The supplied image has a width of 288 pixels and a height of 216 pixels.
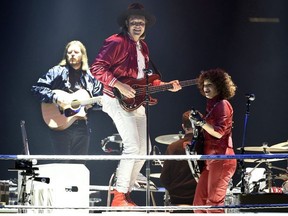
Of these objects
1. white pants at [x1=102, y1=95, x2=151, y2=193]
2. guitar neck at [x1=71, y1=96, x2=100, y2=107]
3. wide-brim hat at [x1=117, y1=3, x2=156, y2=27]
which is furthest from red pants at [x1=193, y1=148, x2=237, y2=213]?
wide-brim hat at [x1=117, y1=3, x2=156, y2=27]

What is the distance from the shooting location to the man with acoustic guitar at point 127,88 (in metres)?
8.21

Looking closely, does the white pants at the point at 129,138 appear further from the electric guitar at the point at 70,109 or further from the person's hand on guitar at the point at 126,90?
the electric guitar at the point at 70,109

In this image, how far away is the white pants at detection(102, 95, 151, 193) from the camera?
8.19 m

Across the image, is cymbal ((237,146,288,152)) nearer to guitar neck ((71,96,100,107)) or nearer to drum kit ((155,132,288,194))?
drum kit ((155,132,288,194))

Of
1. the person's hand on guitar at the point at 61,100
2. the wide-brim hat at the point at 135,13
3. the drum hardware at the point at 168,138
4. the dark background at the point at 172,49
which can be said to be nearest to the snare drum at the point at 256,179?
the dark background at the point at 172,49

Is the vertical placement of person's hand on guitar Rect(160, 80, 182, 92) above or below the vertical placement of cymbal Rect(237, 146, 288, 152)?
above

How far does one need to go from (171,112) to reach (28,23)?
224 cm

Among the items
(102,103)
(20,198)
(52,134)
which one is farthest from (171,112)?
(20,198)

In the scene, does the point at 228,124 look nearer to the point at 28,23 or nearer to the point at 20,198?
the point at 20,198

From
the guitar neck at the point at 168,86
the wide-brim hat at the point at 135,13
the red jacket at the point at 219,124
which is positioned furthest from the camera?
the wide-brim hat at the point at 135,13

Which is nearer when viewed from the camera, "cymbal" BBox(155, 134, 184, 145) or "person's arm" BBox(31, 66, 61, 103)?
"cymbal" BBox(155, 134, 184, 145)

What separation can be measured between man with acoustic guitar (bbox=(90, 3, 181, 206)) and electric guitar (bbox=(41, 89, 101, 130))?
25cm

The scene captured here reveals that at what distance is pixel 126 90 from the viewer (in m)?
8.23

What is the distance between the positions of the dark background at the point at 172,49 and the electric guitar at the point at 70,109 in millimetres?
206
